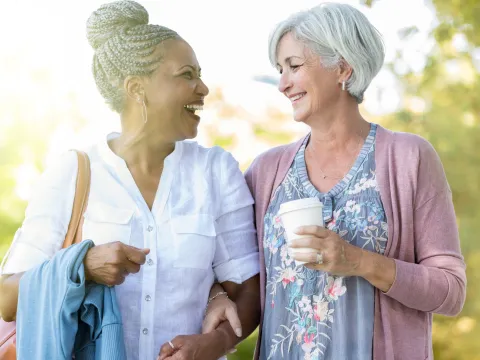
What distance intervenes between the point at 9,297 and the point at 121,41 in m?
0.82

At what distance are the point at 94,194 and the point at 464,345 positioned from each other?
3.45m

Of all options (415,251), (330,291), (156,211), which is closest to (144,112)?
(156,211)

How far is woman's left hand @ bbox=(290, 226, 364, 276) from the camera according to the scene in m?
1.83

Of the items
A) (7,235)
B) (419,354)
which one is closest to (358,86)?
(419,354)

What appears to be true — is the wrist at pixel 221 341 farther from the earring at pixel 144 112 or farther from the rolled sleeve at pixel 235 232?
the earring at pixel 144 112

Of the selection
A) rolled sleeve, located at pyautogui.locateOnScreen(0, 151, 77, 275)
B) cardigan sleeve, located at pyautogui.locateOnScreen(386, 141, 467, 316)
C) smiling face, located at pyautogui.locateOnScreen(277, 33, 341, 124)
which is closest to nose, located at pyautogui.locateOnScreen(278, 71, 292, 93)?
smiling face, located at pyautogui.locateOnScreen(277, 33, 341, 124)

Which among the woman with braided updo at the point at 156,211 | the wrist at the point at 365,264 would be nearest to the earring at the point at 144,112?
the woman with braided updo at the point at 156,211

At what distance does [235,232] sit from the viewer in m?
2.18

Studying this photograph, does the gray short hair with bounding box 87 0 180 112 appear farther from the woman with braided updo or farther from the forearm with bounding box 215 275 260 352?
the forearm with bounding box 215 275 260 352

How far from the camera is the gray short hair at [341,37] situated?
217cm

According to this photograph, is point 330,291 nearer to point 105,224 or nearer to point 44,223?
point 105,224

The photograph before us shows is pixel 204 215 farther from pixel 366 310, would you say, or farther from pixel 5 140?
pixel 5 140

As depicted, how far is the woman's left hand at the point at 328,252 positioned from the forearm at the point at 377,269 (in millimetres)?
17

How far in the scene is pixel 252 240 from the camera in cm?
222
